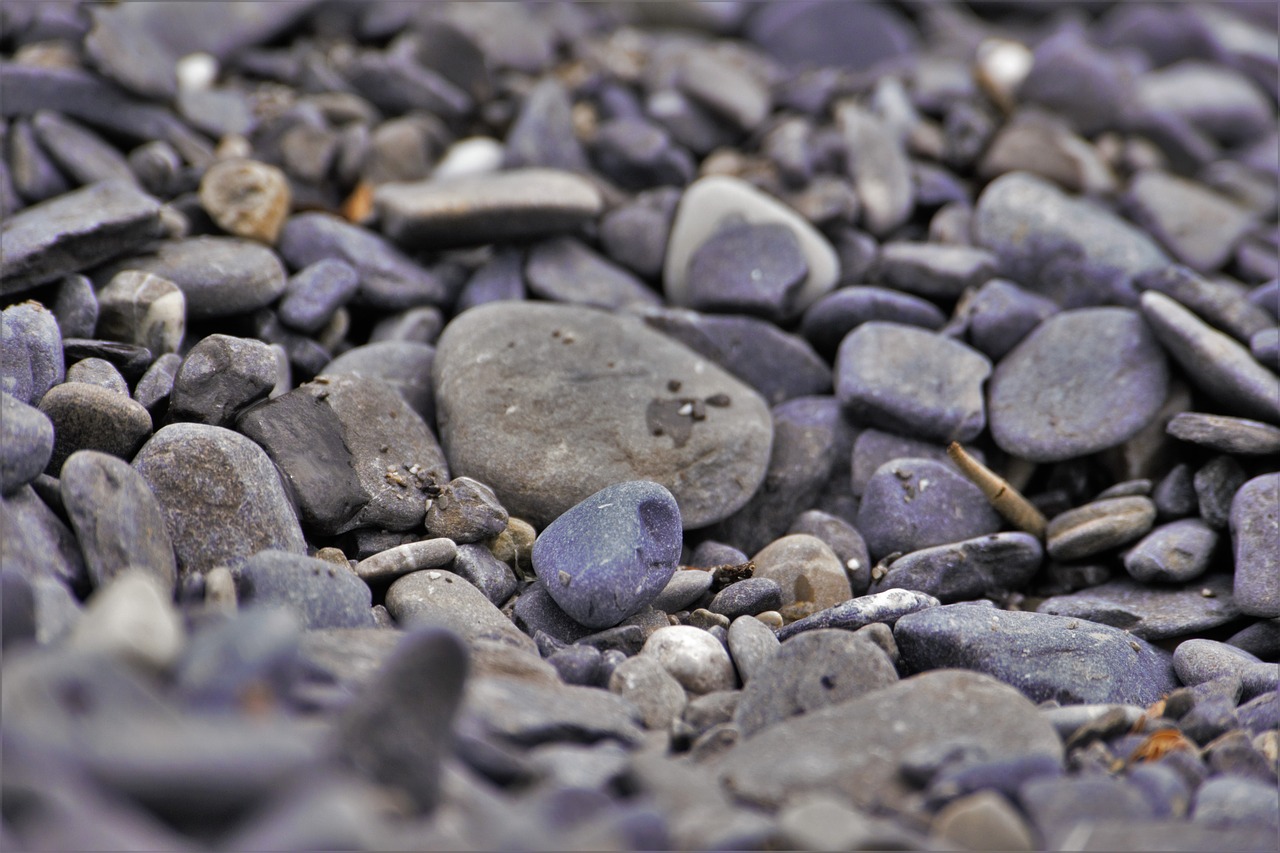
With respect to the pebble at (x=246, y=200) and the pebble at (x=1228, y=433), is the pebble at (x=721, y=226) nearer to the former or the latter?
the pebble at (x=1228, y=433)

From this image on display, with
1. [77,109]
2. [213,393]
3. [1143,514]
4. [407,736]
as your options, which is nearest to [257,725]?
[407,736]

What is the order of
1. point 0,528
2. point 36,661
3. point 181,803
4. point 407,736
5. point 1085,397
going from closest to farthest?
point 181,803
point 36,661
point 407,736
point 0,528
point 1085,397

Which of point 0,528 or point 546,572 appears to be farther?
point 546,572

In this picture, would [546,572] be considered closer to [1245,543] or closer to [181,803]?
[181,803]

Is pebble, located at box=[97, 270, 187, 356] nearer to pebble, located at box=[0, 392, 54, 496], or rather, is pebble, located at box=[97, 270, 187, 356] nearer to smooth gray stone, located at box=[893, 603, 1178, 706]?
pebble, located at box=[0, 392, 54, 496]

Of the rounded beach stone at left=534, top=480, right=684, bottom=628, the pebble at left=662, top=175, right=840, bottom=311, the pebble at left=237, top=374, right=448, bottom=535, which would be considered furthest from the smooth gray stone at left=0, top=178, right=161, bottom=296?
the pebble at left=662, top=175, right=840, bottom=311

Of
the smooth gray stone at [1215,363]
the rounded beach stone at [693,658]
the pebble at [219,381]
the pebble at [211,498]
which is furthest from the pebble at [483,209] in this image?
the smooth gray stone at [1215,363]
